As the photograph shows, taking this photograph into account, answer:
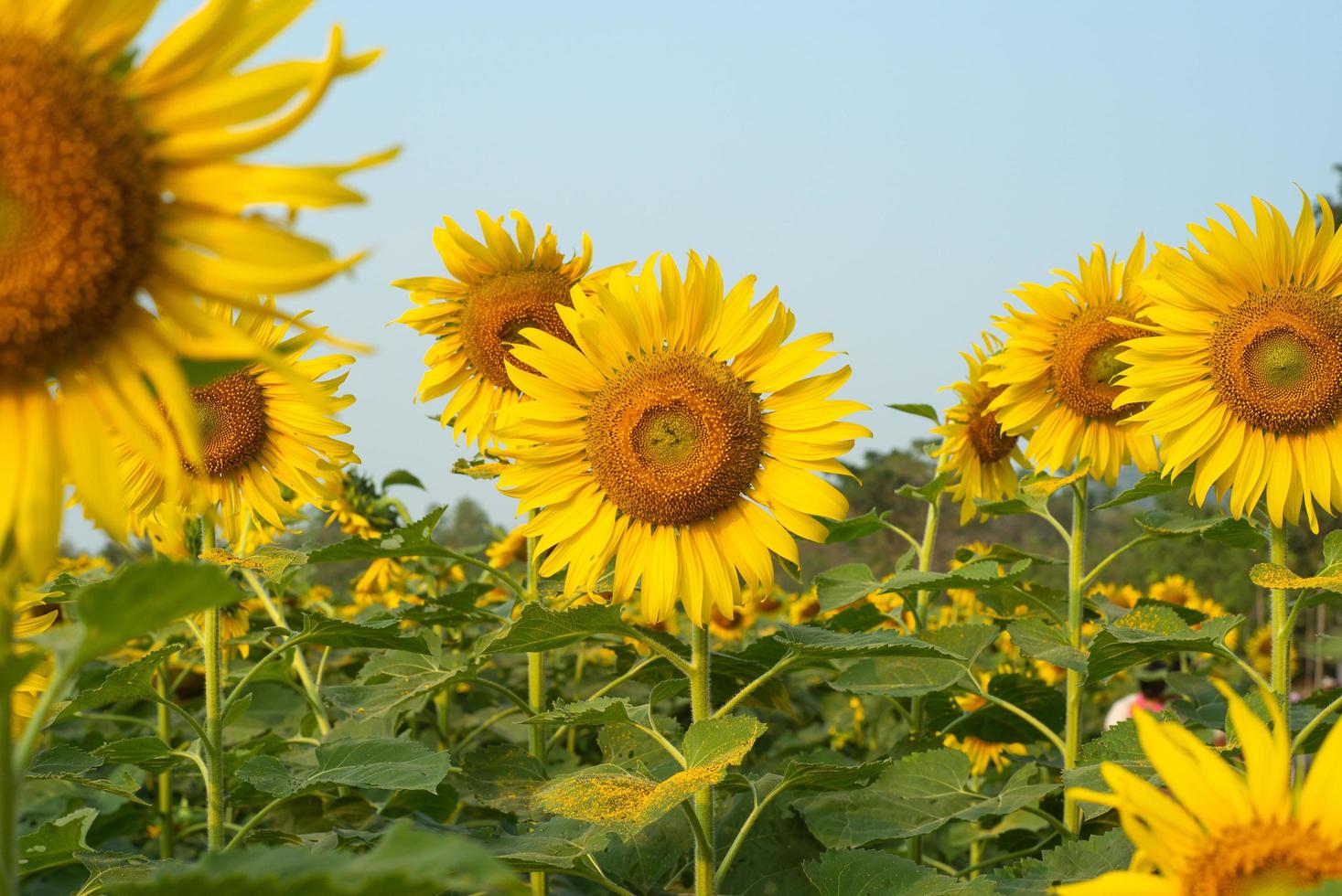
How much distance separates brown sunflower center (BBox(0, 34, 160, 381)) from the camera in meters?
1.35

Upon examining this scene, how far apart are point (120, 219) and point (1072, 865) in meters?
2.12

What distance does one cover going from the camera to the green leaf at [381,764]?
8.02ft

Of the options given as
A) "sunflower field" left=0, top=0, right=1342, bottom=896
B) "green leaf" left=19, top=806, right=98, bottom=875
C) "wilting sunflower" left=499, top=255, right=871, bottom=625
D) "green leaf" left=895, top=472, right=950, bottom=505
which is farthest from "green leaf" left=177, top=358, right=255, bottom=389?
"green leaf" left=895, top=472, right=950, bottom=505

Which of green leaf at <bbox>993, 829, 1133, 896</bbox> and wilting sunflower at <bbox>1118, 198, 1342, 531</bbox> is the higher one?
wilting sunflower at <bbox>1118, 198, 1342, 531</bbox>

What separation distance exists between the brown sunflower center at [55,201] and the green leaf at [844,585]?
267 centimetres

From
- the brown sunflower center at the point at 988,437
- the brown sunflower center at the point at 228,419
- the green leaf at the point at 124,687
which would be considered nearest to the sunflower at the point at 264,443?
the brown sunflower center at the point at 228,419

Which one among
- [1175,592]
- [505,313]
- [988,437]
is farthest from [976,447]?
[1175,592]

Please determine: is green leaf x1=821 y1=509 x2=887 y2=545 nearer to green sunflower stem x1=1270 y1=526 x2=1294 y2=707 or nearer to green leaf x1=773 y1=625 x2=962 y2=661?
green leaf x1=773 y1=625 x2=962 y2=661

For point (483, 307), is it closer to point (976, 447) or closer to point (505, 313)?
point (505, 313)

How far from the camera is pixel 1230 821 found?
4.81 ft

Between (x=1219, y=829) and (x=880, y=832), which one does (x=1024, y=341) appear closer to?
(x=880, y=832)

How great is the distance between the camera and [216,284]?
4.62 feet

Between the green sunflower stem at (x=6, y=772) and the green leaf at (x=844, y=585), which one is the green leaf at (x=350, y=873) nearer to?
the green sunflower stem at (x=6, y=772)

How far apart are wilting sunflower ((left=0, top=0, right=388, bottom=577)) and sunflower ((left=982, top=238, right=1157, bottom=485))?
9.48ft
